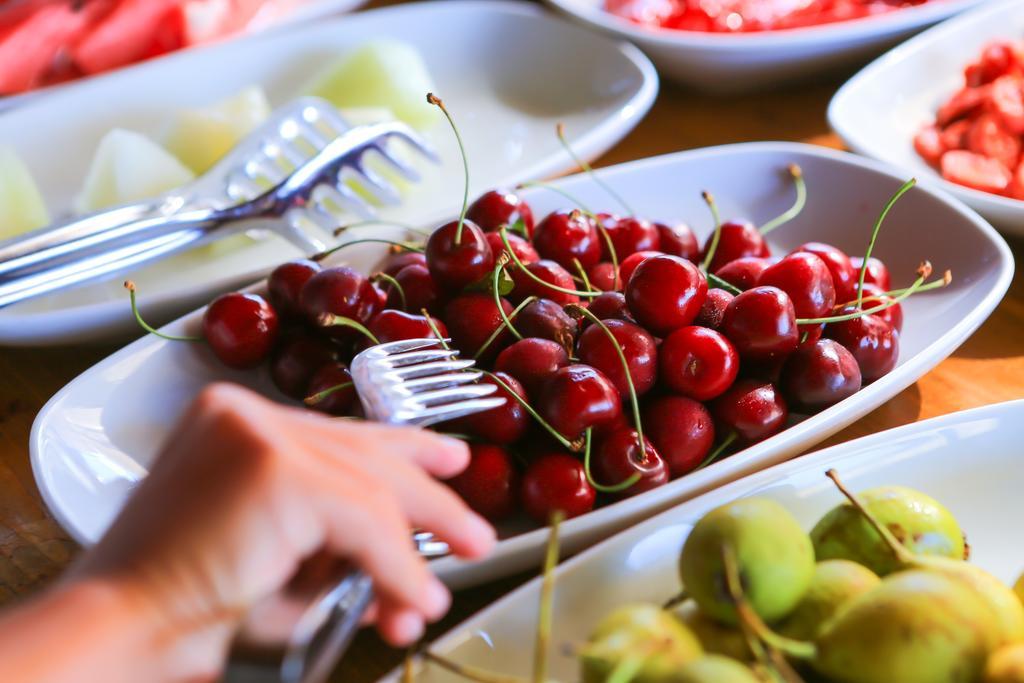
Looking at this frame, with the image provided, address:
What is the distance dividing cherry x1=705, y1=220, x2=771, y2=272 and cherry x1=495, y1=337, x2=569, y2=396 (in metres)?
0.21

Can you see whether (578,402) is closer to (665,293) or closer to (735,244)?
(665,293)

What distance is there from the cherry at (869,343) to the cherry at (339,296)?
0.33 metres

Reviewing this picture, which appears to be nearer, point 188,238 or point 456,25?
point 188,238

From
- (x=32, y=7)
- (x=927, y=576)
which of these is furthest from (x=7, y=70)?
(x=927, y=576)

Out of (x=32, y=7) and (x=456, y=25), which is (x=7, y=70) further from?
(x=456, y=25)

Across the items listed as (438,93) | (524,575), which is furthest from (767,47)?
(524,575)

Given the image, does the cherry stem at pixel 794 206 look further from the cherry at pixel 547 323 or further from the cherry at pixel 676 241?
the cherry at pixel 547 323

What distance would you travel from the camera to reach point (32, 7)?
144 cm

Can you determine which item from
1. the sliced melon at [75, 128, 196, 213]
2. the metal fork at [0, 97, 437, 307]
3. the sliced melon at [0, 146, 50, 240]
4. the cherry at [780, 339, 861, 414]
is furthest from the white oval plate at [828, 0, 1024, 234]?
the sliced melon at [0, 146, 50, 240]

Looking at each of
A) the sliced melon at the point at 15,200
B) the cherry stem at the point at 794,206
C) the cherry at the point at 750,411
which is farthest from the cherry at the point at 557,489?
the sliced melon at the point at 15,200

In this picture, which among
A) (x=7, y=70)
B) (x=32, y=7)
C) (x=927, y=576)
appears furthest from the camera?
(x=32, y=7)

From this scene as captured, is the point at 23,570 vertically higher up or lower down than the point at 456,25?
lower down

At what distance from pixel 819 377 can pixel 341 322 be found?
315mm

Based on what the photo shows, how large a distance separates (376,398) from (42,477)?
0.21m
